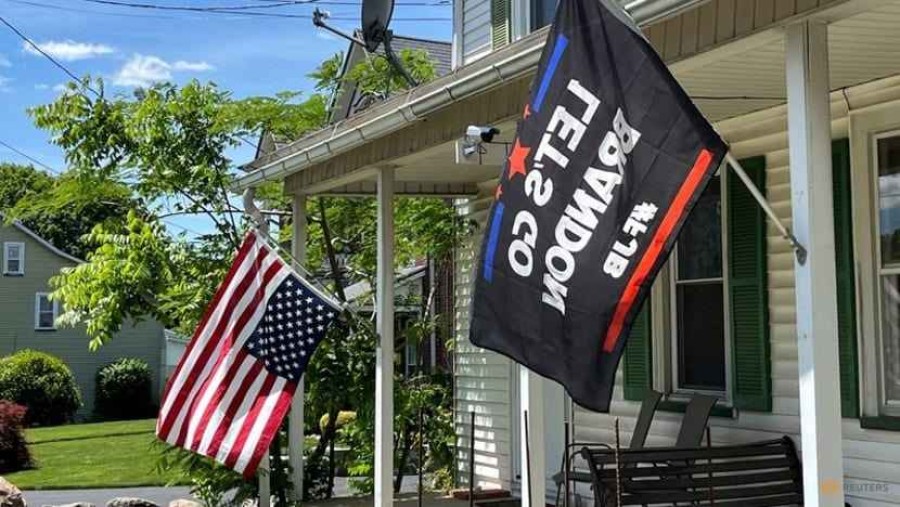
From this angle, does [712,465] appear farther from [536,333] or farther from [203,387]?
[203,387]

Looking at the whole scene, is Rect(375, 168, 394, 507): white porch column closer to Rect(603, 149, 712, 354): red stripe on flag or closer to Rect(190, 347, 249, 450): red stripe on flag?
Rect(190, 347, 249, 450): red stripe on flag

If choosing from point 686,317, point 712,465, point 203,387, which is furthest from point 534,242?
point 203,387

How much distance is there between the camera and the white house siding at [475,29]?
9891 millimetres

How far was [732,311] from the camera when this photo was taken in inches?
249

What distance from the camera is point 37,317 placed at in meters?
33.9

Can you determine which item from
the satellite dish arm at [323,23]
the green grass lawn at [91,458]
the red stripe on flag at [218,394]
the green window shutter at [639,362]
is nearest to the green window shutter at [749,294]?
the green window shutter at [639,362]

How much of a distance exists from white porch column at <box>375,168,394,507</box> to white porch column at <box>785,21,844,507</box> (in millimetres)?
4078

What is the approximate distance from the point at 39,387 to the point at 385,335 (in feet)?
75.8

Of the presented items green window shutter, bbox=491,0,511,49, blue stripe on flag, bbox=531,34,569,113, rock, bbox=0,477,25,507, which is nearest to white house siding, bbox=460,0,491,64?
green window shutter, bbox=491,0,511,49

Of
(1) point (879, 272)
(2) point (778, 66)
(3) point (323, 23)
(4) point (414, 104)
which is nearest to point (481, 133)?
(4) point (414, 104)

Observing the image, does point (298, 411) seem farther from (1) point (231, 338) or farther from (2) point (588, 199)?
(2) point (588, 199)

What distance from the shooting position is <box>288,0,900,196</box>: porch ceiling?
4.14 m

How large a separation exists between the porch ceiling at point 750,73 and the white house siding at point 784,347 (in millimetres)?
126

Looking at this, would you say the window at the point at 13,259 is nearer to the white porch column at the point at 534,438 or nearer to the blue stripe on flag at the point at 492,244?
the white porch column at the point at 534,438
